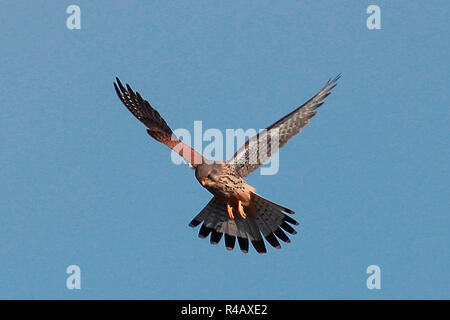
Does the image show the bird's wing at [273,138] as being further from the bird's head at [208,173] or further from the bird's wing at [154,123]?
the bird's wing at [154,123]

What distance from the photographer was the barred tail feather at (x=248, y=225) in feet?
47.6

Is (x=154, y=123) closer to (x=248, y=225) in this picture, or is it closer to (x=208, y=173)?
(x=208, y=173)

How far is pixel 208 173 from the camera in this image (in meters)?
13.5

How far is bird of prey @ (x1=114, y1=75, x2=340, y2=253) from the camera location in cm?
1342

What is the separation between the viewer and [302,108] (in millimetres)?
13391

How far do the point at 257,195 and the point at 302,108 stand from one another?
1511 millimetres

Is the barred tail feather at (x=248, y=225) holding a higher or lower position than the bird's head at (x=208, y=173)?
lower

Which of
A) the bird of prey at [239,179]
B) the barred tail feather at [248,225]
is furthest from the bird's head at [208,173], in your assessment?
the barred tail feather at [248,225]

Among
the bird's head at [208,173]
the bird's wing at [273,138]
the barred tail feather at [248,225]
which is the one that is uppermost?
the bird's wing at [273,138]

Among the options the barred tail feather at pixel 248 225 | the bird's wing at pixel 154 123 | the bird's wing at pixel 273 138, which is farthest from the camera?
the barred tail feather at pixel 248 225

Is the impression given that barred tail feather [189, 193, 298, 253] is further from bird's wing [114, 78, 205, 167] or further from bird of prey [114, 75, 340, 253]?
bird's wing [114, 78, 205, 167]

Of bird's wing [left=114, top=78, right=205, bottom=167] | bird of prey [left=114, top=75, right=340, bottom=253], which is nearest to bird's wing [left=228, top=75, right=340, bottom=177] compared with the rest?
bird of prey [left=114, top=75, right=340, bottom=253]

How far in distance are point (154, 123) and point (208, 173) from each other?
148 cm
